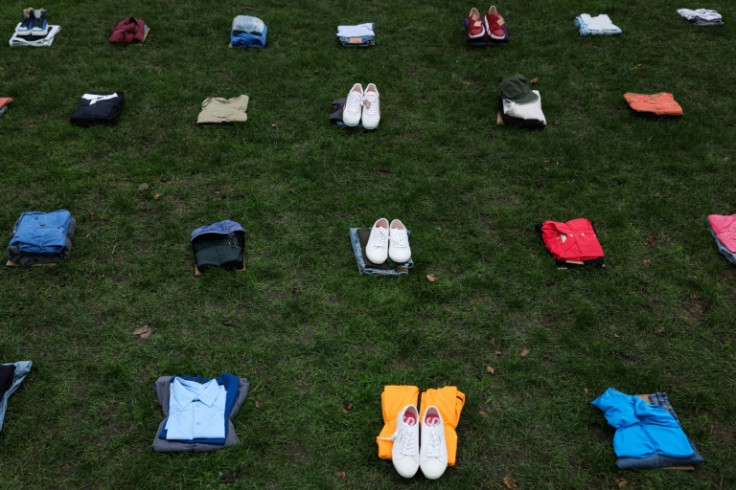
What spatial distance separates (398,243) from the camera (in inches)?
232

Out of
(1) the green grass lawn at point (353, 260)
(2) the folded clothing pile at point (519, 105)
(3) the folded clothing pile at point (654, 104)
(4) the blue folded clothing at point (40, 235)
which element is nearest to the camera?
(1) the green grass lawn at point (353, 260)

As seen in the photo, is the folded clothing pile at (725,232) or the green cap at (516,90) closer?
the folded clothing pile at (725,232)

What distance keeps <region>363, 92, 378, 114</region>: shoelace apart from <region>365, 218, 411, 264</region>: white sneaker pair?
217 cm

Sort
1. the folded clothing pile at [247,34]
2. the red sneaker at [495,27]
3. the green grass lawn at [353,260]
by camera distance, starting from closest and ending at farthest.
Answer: the green grass lawn at [353,260]
the folded clothing pile at [247,34]
the red sneaker at [495,27]

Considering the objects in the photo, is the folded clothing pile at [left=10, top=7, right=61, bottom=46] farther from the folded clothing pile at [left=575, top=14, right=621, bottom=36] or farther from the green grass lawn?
the folded clothing pile at [left=575, top=14, right=621, bottom=36]

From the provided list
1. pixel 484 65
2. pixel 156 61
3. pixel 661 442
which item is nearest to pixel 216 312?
pixel 661 442

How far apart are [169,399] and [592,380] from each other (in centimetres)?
369

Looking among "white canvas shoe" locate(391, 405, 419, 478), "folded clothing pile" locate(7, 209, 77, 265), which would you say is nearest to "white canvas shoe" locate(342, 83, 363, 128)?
"folded clothing pile" locate(7, 209, 77, 265)

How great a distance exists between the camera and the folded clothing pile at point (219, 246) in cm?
579

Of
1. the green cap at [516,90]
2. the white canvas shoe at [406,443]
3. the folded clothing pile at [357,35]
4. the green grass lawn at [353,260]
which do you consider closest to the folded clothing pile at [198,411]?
the green grass lawn at [353,260]

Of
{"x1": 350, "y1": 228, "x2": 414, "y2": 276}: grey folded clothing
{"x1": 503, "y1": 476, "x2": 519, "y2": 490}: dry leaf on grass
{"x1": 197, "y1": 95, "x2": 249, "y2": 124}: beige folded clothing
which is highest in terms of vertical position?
{"x1": 197, "y1": 95, "x2": 249, "y2": 124}: beige folded clothing

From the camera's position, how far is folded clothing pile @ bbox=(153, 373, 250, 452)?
4.48 meters

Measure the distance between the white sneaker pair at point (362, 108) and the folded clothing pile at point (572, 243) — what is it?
275cm

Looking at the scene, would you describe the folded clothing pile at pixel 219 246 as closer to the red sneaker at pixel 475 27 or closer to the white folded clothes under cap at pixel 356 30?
the white folded clothes under cap at pixel 356 30
